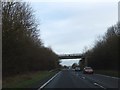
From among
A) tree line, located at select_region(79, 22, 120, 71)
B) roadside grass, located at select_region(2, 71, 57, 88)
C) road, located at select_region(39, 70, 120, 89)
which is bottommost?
road, located at select_region(39, 70, 120, 89)

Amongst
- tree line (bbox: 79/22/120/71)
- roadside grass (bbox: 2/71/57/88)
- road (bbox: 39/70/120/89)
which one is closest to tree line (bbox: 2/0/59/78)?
roadside grass (bbox: 2/71/57/88)

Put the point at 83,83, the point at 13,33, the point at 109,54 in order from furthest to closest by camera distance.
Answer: the point at 109,54 < the point at 13,33 < the point at 83,83

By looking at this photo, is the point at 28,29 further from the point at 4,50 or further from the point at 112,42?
the point at 112,42

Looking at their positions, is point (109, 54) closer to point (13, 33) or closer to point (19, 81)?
point (13, 33)

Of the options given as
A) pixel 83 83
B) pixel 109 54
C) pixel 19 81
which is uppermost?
pixel 109 54

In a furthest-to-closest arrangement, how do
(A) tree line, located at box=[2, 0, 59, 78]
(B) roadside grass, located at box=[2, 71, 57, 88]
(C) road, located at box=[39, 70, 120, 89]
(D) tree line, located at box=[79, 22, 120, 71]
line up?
1. (D) tree line, located at box=[79, 22, 120, 71]
2. (A) tree line, located at box=[2, 0, 59, 78]
3. (C) road, located at box=[39, 70, 120, 89]
4. (B) roadside grass, located at box=[2, 71, 57, 88]

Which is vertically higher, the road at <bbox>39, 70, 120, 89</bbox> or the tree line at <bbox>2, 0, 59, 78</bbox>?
the tree line at <bbox>2, 0, 59, 78</bbox>

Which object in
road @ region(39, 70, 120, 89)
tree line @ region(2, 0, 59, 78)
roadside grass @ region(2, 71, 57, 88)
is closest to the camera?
roadside grass @ region(2, 71, 57, 88)

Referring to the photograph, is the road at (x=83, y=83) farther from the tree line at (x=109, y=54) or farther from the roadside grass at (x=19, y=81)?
the tree line at (x=109, y=54)

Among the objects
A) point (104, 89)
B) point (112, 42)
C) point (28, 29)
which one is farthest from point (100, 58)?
point (104, 89)

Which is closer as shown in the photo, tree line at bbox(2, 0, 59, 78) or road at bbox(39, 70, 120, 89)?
road at bbox(39, 70, 120, 89)

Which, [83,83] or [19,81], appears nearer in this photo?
[83,83]

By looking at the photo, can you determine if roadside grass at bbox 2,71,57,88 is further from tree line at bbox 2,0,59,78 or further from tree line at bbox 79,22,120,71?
tree line at bbox 79,22,120,71

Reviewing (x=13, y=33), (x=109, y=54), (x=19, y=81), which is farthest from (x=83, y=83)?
(x=109, y=54)
